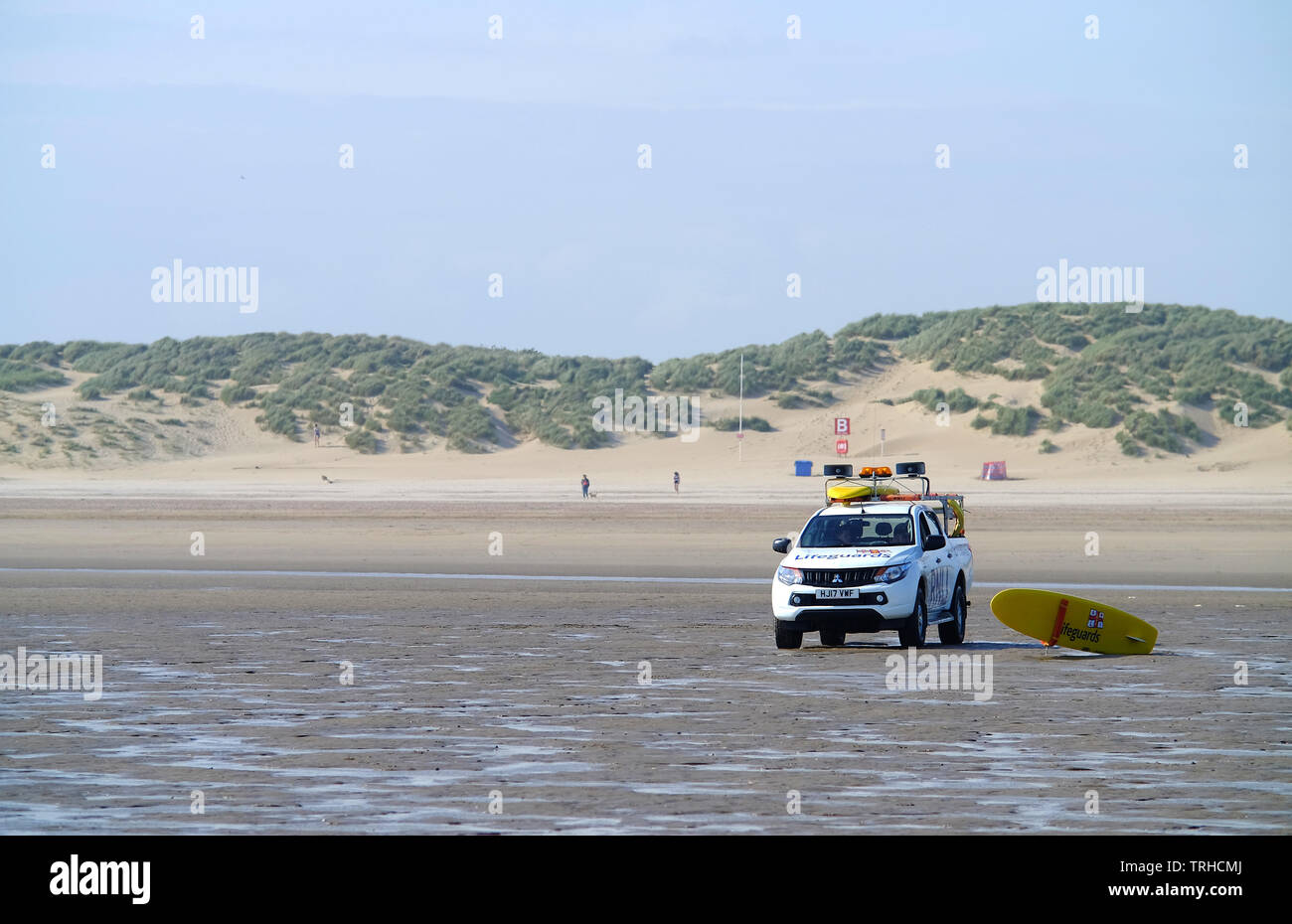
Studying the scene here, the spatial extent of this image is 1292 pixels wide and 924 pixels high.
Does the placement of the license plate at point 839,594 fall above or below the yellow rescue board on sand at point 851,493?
below

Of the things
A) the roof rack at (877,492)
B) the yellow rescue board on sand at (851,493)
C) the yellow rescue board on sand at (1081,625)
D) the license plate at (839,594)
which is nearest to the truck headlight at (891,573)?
the license plate at (839,594)

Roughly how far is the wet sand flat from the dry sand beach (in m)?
0.05

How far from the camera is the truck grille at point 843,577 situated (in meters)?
17.5

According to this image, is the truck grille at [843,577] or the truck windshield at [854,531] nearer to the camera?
the truck grille at [843,577]

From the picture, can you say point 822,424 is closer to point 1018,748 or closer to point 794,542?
point 794,542

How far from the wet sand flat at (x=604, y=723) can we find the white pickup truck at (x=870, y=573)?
45 centimetres

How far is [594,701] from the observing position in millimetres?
13797

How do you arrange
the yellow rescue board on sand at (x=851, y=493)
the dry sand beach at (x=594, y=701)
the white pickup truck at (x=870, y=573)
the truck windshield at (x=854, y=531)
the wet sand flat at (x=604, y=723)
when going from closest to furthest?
1. the wet sand flat at (x=604, y=723)
2. the dry sand beach at (x=594, y=701)
3. the white pickup truck at (x=870, y=573)
4. the truck windshield at (x=854, y=531)
5. the yellow rescue board on sand at (x=851, y=493)

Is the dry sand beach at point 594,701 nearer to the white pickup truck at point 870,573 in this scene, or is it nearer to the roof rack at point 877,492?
the white pickup truck at point 870,573

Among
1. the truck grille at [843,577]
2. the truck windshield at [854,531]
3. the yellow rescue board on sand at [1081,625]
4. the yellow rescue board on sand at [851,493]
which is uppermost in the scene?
the yellow rescue board on sand at [851,493]

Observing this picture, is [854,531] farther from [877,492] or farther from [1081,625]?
[1081,625]

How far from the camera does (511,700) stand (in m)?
13.8

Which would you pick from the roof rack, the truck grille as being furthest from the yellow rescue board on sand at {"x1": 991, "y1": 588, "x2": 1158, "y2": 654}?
the roof rack

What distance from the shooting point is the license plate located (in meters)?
17.4
